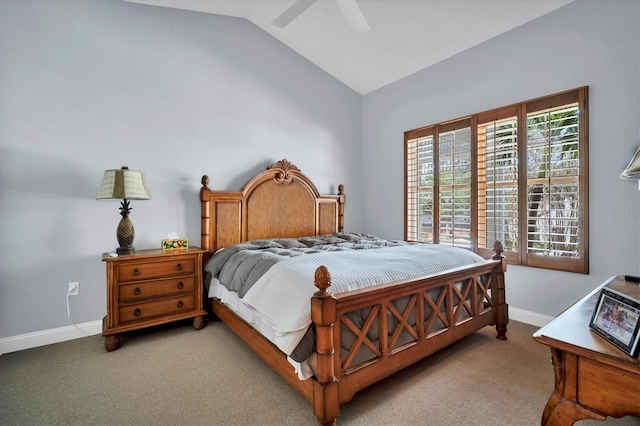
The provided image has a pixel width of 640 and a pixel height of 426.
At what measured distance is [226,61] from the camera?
11.5 ft

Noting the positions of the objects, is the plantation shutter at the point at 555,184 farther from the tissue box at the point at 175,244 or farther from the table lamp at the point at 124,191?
the table lamp at the point at 124,191

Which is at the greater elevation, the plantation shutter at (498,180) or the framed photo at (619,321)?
the plantation shutter at (498,180)

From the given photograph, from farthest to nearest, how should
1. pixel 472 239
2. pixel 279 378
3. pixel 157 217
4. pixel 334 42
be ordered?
pixel 334 42, pixel 472 239, pixel 157 217, pixel 279 378

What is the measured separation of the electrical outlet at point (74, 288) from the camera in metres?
2.67

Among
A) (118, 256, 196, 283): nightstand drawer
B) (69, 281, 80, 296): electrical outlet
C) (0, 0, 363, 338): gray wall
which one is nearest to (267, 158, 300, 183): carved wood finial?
(0, 0, 363, 338): gray wall

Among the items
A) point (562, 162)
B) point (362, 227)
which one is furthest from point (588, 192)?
point (362, 227)

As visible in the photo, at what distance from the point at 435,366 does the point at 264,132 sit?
3.05 meters

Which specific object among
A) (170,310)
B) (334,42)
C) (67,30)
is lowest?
(170,310)

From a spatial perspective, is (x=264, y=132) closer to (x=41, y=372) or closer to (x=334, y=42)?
(x=334, y=42)

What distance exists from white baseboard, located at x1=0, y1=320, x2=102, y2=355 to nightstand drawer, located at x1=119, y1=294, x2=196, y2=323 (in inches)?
21.3

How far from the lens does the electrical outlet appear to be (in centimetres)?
267

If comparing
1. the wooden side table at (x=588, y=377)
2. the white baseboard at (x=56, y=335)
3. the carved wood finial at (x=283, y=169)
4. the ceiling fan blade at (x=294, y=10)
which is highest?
the ceiling fan blade at (x=294, y=10)

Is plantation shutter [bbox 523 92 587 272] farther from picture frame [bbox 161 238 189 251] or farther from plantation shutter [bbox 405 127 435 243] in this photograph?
picture frame [bbox 161 238 189 251]

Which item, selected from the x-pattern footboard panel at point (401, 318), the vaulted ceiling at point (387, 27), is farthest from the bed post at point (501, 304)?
the vaulted ceiling at point (387, 27)
